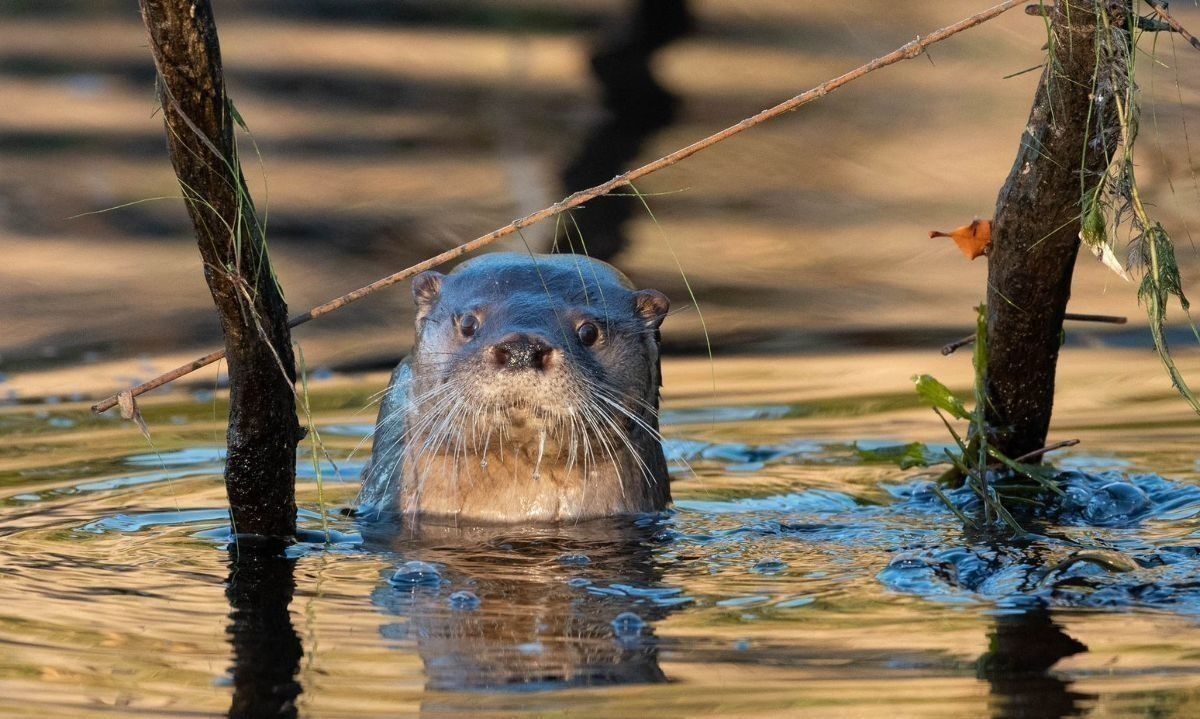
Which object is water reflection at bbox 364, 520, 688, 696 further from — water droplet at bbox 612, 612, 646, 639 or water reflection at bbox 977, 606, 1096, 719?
water reflection at bbox 977, 606, 1096, 719

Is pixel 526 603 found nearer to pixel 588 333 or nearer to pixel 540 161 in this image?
pixel 588 333

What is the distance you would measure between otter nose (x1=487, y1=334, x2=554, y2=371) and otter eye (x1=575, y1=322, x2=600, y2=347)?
0.34m

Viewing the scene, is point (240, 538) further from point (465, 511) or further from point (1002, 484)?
point (1002, 484)

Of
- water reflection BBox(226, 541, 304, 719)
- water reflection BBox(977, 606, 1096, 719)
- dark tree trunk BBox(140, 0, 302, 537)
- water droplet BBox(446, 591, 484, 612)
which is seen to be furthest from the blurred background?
water reflection BBox(977, 606, 1096, 719)

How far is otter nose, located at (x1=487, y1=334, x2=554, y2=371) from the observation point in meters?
4.73

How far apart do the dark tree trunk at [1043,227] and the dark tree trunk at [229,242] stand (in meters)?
1.67

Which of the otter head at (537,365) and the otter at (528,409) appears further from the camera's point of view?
the otter at (528,409)

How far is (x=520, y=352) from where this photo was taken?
186 inches

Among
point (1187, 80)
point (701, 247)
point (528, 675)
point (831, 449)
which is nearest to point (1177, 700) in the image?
point (528, 675)

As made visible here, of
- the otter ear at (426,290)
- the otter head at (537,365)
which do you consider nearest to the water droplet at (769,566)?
the otter head at (537,365)

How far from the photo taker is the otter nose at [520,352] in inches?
186

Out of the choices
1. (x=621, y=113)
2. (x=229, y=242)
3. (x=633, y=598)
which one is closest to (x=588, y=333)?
(x=633, y=598)

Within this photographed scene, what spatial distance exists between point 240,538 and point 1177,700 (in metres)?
2.18

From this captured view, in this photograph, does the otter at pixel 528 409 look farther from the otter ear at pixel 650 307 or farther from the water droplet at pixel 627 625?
the water droplet at pixel 627 625
